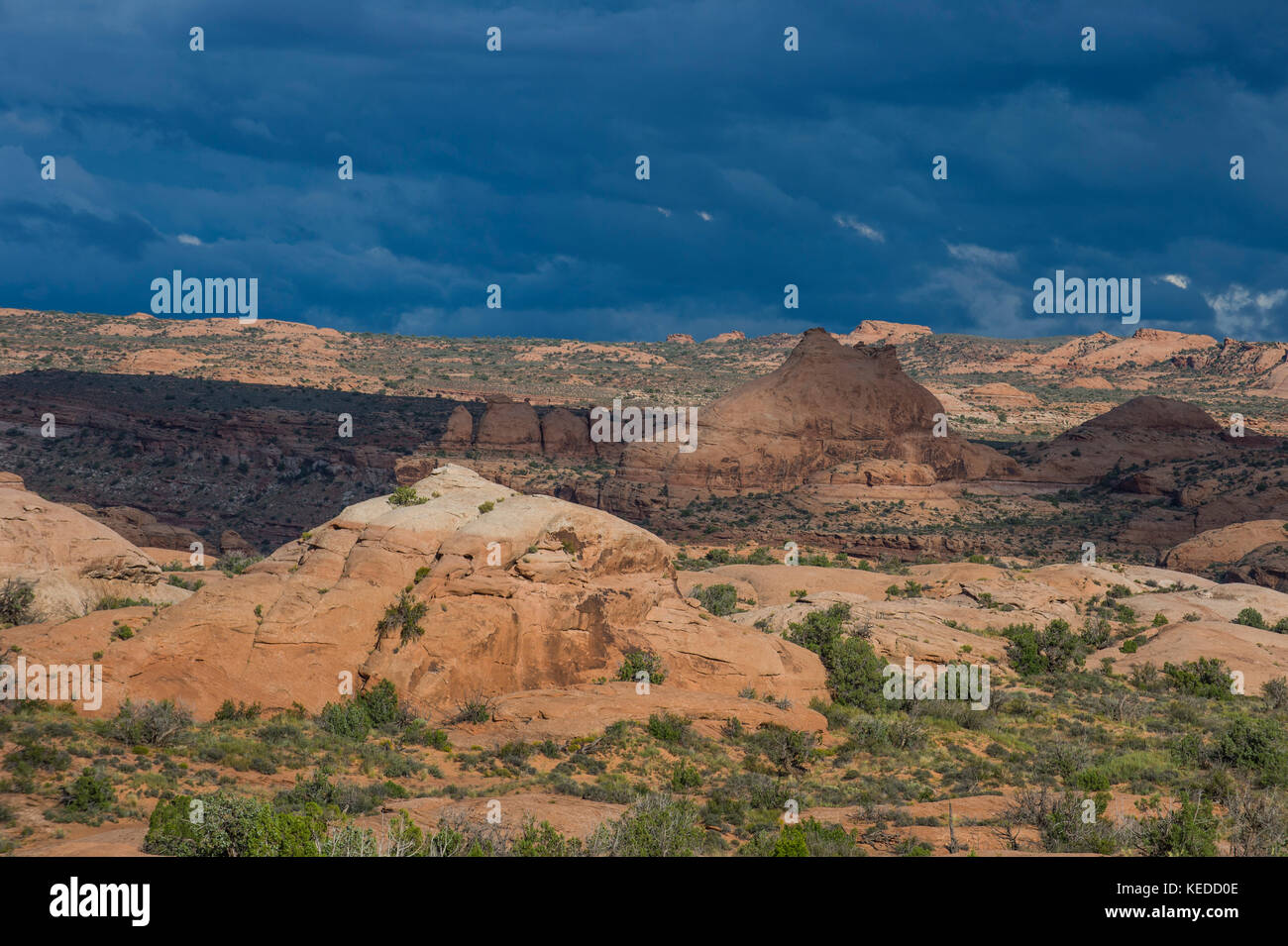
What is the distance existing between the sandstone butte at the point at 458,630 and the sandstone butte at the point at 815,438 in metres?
36.8

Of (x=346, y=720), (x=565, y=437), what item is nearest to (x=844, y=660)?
(x=346, y=720)

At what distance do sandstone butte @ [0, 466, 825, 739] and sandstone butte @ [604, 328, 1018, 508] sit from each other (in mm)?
36775

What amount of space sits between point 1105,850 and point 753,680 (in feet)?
33.2

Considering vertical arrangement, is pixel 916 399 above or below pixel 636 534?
above

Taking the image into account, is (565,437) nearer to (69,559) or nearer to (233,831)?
(69,559)

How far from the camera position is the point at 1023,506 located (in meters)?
63.2

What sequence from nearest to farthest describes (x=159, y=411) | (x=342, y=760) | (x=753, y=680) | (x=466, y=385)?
(x=342, y=760), (x=753, y=680), (x=159, y=411), (x=466, y=385)

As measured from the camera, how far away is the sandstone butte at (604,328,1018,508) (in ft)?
207

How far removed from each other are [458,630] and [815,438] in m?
48.1

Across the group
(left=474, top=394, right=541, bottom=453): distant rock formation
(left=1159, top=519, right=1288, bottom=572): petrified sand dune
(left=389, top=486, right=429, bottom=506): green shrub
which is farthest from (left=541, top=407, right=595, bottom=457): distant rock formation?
(left=389, top=486, right=429, bottom=506): green shrub

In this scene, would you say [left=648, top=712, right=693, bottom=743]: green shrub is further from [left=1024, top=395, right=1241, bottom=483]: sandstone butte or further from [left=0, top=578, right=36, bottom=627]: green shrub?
[left=1024, top=395, right=1241, bottom=483]: sandstone butte

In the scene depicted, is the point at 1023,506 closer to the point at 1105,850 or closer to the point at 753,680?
the point at 753,680

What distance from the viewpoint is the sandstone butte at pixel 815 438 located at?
63.0m
